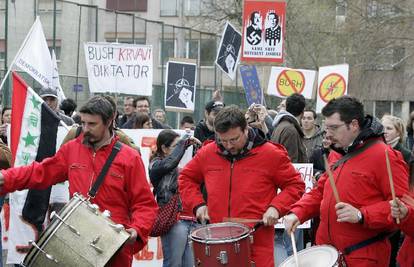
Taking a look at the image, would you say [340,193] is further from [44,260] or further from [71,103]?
[71,103]

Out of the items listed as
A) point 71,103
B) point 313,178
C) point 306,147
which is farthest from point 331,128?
point 71,103

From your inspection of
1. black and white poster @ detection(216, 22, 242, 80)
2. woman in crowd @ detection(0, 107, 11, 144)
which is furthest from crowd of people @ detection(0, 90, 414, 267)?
black and white poster @ detection(216, 22, 242, 80)

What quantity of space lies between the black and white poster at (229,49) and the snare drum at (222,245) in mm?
10066

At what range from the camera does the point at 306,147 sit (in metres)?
12.6

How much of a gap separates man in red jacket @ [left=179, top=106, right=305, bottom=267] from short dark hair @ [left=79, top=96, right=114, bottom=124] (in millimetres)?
914

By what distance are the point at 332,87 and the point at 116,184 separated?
1197 cm

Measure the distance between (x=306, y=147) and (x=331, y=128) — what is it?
557cm

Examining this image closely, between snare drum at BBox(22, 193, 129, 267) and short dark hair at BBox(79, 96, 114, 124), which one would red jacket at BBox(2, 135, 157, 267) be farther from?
snare drum at BBox(22, 193, 129, 267)

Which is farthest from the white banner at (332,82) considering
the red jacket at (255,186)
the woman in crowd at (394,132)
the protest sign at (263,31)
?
the red jacket at (255,186)

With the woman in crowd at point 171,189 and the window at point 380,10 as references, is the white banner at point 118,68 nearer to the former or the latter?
the woman in crowd at point 171,189

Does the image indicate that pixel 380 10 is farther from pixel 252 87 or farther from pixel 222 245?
pixel 222 245

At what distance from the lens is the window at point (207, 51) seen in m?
34.8

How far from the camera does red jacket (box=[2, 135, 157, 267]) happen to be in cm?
712

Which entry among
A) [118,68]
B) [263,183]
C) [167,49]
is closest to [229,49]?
[118,68]
